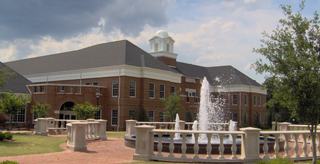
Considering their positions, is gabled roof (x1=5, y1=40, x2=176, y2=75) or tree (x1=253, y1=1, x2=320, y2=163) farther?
gabled roof (x1=5, y1=40, x2=176, y2=75)

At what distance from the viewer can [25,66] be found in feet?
176

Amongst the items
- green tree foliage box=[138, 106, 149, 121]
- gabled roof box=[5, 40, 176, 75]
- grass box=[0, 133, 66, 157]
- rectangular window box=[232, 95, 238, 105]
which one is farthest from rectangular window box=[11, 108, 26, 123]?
rectangular window box=[232, 95, 238, 105]

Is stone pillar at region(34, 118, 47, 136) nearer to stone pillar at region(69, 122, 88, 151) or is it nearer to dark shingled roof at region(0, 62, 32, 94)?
stone pillar at region(69, 122, 88, 151)

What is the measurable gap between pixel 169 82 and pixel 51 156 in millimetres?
32558

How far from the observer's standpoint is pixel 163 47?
52.1m

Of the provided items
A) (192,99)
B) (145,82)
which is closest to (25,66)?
(145,82)

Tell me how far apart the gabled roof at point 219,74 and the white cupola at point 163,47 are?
3.24 m

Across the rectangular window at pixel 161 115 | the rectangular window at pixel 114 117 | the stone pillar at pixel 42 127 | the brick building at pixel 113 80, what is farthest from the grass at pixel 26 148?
the rectangular window at pixel 161 115

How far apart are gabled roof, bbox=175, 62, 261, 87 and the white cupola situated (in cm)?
324

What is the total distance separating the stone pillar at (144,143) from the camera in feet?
34.6

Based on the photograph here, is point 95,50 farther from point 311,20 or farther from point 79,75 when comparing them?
point 311,20

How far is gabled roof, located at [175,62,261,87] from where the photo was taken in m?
57.4

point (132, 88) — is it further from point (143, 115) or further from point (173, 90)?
point (173, 90)

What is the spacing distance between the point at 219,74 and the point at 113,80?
1183 inches
